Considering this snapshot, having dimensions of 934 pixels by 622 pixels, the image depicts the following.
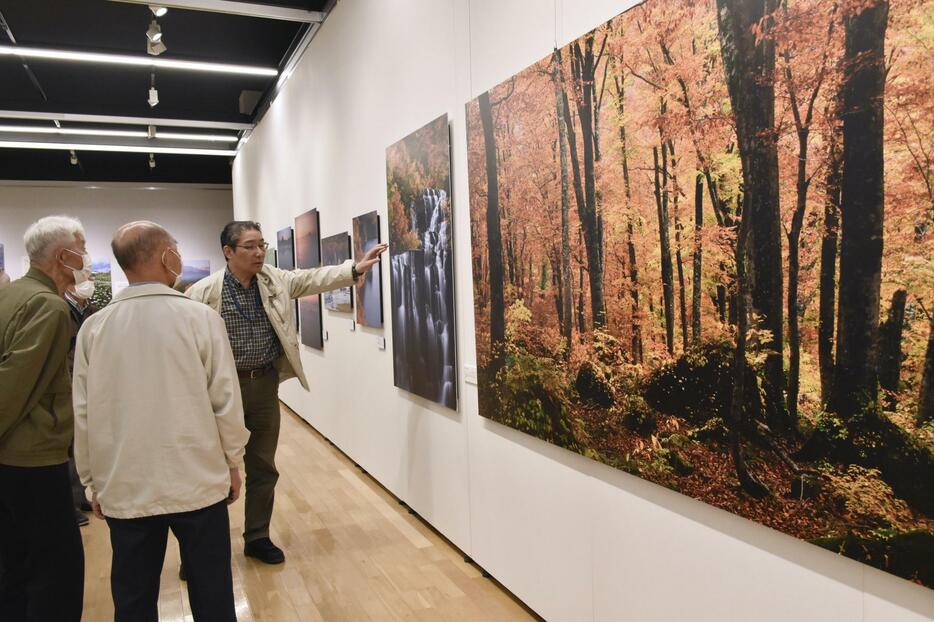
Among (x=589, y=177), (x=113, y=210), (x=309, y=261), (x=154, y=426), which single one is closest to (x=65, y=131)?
(x=113, y=210)

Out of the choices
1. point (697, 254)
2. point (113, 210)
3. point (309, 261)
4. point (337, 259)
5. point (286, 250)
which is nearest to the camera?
point (697, 254)

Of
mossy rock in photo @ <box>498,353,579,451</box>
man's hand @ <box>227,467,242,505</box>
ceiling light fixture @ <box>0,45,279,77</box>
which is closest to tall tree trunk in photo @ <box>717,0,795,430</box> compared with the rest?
→ mossy rock in photo @ <box>498,353,579,451</box>

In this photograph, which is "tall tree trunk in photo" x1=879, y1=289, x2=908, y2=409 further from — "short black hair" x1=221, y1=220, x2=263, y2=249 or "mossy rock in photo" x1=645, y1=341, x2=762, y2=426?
"short black hair" x1=221, y1=220, x2=263, y2=249

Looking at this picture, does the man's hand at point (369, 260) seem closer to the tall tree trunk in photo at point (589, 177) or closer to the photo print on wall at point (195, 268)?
the tall tree trunk in photo at point (589, 177)

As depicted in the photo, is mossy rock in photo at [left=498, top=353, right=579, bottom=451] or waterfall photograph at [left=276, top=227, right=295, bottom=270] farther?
waterfall photograph at [left=276, top=227, right=295, bottom=270]

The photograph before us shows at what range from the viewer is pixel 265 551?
3.88 m

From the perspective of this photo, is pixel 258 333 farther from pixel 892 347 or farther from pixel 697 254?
pixel 892 347

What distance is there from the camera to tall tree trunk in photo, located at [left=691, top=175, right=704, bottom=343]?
194cm

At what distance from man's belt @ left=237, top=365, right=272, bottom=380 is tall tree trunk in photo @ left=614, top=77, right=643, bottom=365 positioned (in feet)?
7.65

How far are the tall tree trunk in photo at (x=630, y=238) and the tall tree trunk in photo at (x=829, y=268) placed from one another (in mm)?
665

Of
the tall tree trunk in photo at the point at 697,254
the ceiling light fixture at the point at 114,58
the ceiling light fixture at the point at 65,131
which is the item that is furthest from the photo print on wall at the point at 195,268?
the tall tree trunk in photo at the point at 697,254

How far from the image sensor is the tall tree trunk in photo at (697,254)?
1.94m

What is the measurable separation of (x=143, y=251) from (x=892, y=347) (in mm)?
2172

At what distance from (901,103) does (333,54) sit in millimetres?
5251
